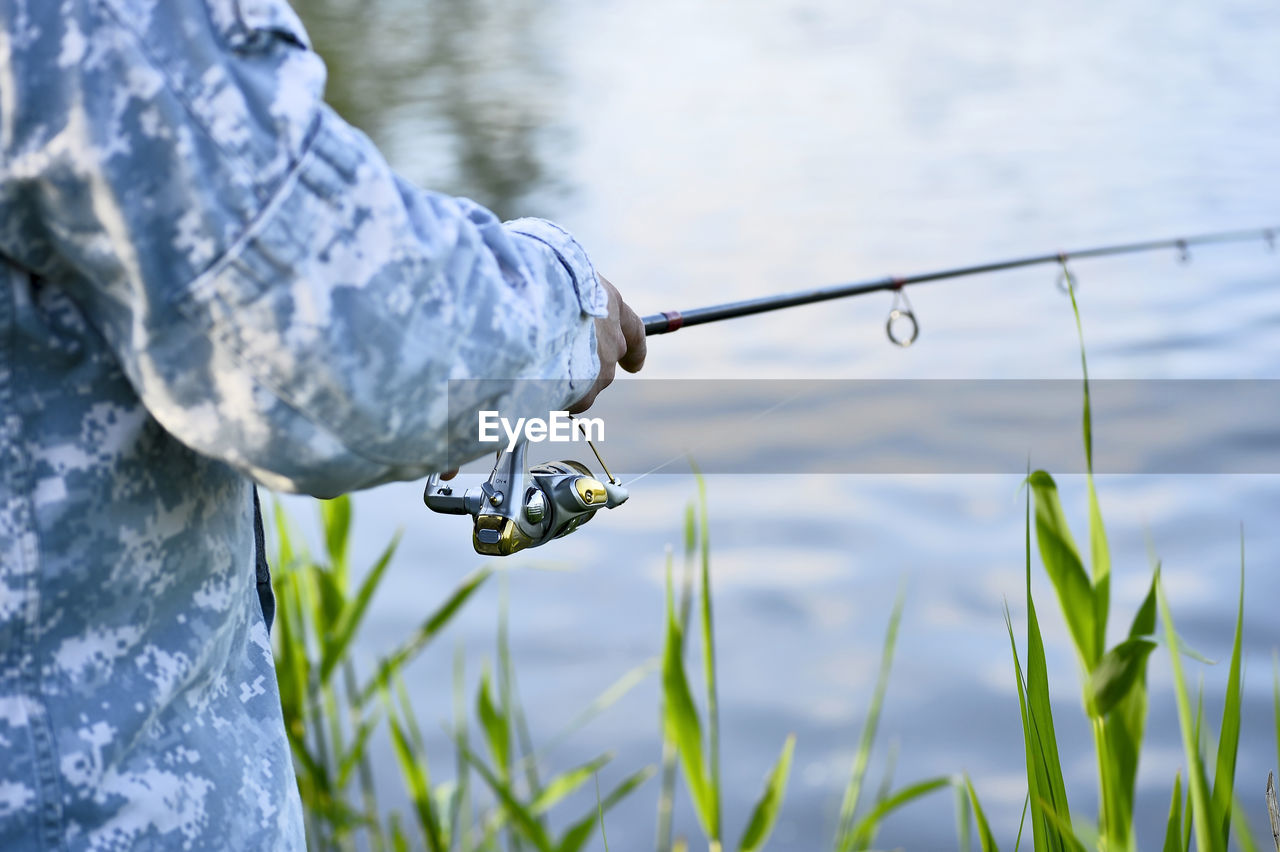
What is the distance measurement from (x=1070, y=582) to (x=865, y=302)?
383 cm

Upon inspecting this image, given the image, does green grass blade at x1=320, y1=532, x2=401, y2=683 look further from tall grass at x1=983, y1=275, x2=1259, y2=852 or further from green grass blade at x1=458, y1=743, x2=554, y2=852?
tall grass at x1=983, y1=275, x2=1259, y2=852

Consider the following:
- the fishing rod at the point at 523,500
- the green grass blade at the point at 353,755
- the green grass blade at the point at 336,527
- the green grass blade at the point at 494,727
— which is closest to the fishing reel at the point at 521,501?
the fishing rod at the point at 523,500

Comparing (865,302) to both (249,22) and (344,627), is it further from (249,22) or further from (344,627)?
(249,22)

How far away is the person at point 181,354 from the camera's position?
0.58 m

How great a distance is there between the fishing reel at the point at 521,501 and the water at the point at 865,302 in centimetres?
133

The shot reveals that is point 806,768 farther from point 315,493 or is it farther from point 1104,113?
point 1104,113

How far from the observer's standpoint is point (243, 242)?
1.96 feet

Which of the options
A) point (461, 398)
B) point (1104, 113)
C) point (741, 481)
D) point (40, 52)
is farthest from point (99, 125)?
point (1104, 113)

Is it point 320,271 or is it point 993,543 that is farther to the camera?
point 993,543

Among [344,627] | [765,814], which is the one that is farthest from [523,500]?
[344,627]

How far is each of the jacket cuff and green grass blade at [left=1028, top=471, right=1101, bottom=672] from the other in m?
0.45

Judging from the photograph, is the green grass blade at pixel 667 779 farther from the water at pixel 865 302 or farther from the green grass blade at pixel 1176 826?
the green grass blade at pixel 1176 826

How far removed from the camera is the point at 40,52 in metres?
0.57

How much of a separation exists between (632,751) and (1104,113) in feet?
19.1
